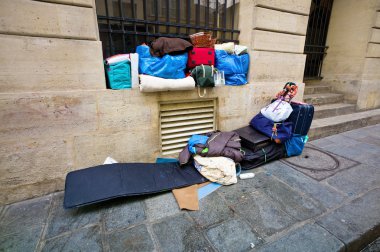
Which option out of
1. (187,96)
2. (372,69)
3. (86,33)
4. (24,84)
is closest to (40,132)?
(24,84)

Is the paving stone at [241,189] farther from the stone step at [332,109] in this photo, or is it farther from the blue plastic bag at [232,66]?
the stone step at [332,109]

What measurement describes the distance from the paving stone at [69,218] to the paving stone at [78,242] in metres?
0.10

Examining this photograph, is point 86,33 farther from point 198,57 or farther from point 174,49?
point 198,57

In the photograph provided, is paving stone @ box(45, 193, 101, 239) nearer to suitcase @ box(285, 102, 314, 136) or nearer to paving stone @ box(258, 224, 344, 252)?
paving stone @ box(258, 224, 344, 252)

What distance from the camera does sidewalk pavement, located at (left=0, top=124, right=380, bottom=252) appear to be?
6.59 feet

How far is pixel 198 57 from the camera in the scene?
11.3 feet

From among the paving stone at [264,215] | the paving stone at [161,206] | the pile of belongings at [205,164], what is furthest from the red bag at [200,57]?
the paving stone at [264,215]

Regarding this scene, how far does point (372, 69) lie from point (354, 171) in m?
4.37

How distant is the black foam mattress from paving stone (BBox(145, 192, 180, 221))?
3.9 inches

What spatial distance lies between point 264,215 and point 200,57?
2550 millimetres

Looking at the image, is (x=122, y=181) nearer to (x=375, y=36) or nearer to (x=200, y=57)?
(x=200, y=57)

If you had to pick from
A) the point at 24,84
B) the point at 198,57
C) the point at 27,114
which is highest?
the point at 198,57

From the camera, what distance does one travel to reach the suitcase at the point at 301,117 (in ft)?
11.9

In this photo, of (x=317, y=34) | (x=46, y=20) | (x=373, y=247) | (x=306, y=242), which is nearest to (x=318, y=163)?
(x=373, y=247)
